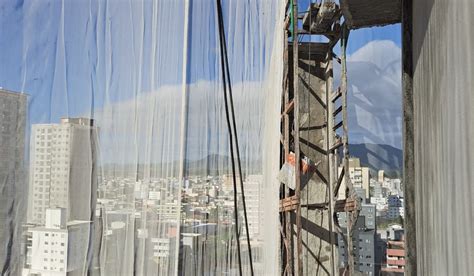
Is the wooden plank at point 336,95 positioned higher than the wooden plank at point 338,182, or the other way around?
the wooden plank at point 336,95

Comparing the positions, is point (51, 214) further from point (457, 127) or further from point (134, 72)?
point (457, 127)

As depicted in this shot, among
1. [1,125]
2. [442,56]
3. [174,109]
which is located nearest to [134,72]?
[174,109]

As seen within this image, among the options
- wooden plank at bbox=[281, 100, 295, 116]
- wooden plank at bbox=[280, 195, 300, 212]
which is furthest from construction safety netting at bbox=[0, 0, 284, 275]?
wooden plank at bbox=[281, 100, 295, 116]

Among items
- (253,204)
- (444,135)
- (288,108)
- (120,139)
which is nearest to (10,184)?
(120,139)

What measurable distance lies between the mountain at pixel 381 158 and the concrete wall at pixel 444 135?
163cm

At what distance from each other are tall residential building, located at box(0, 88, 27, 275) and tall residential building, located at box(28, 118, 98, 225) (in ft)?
0.20

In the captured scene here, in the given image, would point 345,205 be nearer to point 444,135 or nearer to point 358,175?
point 358,175

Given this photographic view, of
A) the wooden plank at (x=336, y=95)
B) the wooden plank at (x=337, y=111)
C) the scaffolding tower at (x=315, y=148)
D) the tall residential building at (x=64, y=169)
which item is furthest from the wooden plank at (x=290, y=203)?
the tall residential building at (x=64, y=169)

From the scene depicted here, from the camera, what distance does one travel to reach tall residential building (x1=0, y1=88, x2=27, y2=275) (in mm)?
2736

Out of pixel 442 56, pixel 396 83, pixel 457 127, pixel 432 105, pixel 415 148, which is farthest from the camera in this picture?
pixel 396 83

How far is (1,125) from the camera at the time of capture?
2744 millimetres

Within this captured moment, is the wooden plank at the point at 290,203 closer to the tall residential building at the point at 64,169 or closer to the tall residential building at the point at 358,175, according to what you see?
the tall residential building at the point at 358,175

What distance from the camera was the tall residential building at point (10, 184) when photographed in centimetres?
274

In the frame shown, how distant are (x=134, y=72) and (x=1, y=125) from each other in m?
0.86
